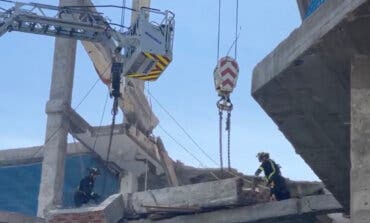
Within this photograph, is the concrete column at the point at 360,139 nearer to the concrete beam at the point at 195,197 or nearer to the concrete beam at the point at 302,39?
the concrete beam at the point at 302,39

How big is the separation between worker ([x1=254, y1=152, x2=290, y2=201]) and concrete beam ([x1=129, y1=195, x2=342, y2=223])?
0.53 meters

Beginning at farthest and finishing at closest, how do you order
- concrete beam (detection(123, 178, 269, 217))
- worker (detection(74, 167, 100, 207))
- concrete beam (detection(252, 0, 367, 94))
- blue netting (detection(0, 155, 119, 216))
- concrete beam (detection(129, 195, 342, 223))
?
blue netting (detection(0, 155, 119, 216)) < worker (detection(74, 167, 100, 207)) < concrete beam (detection(123, 178, 269, 217)) < concrete beam (detection(129, 195, 342, 223)) < concrete beam (detection(252, 0, 367, 94))

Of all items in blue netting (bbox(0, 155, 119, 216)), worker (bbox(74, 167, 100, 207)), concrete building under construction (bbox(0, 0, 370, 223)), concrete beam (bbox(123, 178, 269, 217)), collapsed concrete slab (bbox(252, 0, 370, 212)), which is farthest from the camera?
blue netting (bbox(0, 155, 119, 216))

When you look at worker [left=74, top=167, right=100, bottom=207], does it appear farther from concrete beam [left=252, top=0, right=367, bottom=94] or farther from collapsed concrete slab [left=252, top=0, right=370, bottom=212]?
concrete beam [left=252, top=0, right=367, bottom=94]

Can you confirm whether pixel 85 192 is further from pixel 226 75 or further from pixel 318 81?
pixel 318 81

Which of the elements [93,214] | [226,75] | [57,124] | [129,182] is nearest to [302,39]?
[93,214]

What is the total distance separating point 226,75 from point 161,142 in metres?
6.19

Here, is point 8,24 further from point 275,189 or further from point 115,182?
point 275,189

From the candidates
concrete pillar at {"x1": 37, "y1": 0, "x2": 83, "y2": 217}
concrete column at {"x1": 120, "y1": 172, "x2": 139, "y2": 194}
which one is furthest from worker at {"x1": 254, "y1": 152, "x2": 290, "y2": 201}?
concrete pillar at {"x1": 37, "y1": 0, "x2": 83, "y2": 217}

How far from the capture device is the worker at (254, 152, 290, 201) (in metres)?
18.0

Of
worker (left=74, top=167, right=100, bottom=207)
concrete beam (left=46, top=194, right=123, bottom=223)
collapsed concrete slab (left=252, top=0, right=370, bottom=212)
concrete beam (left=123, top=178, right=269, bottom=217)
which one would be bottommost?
concrete beam (left=46, top=194, right=123, bottom=223)

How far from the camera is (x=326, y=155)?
1465 cm

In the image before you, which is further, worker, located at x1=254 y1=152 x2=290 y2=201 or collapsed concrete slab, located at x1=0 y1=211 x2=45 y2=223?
collapsed concrete slab, located at x1=0 y1=211 x2=45 y2=223

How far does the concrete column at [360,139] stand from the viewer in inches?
447
